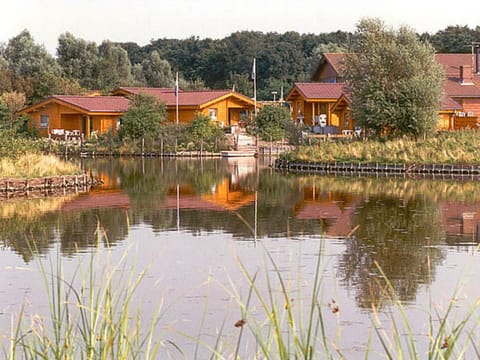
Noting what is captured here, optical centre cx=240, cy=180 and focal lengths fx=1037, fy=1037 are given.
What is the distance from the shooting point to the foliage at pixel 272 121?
164 ft

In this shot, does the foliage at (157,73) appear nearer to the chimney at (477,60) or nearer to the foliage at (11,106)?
the foliage at (11,106)

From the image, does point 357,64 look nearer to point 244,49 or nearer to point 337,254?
point 337,254

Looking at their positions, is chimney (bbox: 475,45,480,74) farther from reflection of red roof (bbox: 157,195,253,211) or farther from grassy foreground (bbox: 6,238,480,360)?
grassy foreground (bbox: 6,238,480,360)

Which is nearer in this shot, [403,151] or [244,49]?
[403,151]

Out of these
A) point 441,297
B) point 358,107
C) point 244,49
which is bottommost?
point 441,297

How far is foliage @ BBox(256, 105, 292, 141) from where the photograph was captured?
50.1m

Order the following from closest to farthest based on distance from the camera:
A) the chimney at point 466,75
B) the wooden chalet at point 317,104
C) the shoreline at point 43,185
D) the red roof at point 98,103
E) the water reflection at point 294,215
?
the water reflection at point 294,215, the shoreline at point 43,185, the chimney at point 466,75, the wooden chalet at point 317,104, the red roof at point 98,103

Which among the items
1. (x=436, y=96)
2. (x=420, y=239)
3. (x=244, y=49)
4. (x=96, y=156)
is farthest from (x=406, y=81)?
(x=244, y=49)

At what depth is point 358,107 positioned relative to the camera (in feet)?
129

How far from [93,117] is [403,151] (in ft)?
82.8

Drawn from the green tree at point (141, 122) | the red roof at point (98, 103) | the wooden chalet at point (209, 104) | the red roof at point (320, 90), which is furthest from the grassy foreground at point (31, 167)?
the red roof at point (320, 90)

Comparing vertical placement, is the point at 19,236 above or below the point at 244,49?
below

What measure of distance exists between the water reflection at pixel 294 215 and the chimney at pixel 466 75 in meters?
24.5

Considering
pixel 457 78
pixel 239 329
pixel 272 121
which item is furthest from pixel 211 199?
pixel 457 78
